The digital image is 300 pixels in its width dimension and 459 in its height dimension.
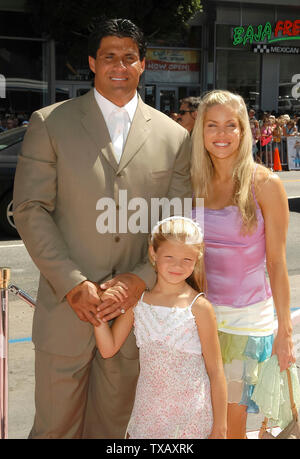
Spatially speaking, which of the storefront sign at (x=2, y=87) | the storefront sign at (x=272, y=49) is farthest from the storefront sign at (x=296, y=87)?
the storefront sign at (x=2, y=87)

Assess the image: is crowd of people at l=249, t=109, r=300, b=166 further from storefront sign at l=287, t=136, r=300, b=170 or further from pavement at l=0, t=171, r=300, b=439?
pavement at l=0, t=171, r=300, b=439

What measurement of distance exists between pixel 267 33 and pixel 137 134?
81.4 feet

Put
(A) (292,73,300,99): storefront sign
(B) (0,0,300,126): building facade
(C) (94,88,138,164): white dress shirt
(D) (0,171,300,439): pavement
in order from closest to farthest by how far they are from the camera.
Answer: (C) (94,88,138,164): white dress shirt → (D) (0,171,300,439): pavement → (B) (0,0,300,126): building facade → (A) (292,73,300,99): storefront sign

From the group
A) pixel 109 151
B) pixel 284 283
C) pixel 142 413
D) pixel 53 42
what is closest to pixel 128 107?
pixel 109 151

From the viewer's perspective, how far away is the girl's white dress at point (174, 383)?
2445 millimetres

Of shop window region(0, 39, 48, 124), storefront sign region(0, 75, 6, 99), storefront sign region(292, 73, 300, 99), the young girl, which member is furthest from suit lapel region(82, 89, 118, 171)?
storefront sign region(292, 73, 300, 99)

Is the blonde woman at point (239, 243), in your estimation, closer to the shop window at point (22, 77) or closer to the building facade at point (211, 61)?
the shop window at point (22, 77)

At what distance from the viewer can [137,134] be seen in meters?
2.55

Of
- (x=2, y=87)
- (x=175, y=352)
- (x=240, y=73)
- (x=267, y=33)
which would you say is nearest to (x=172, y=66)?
(x=240, y=73)

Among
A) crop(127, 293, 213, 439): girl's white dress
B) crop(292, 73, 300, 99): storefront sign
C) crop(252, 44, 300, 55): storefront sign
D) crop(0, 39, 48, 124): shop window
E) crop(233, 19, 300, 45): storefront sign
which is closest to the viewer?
crop(127, 293, 213, 439): girl's white dress

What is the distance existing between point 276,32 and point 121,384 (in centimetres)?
2549

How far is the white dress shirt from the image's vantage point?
2.57 metres

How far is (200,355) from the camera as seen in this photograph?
2.48 metres
